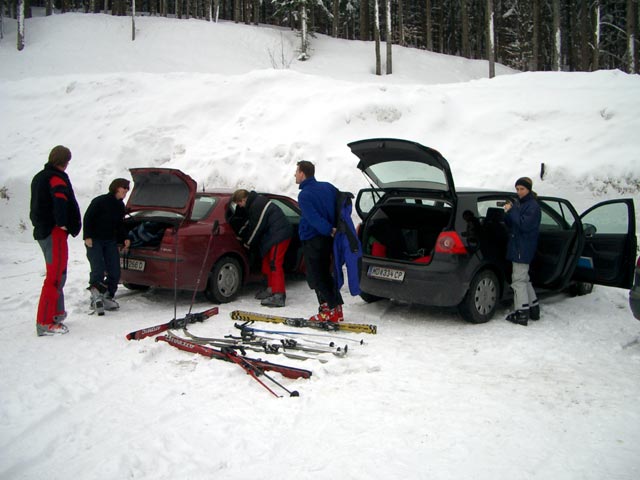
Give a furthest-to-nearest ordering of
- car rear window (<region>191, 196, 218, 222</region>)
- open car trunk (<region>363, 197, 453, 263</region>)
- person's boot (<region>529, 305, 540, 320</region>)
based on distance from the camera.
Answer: car rear window (<region>191, 196, 218, 222</region>) → open car trunk (<region>363, 197, 453, 263</region>) → person's boot (<region>529, 305, 540, 320</region>)

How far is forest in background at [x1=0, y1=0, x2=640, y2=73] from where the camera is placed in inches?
1119

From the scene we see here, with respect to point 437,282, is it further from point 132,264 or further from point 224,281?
point 132,264

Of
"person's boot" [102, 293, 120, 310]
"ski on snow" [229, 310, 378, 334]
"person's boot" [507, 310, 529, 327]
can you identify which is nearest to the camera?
"ski on snow" [229, 310, 378, 334]

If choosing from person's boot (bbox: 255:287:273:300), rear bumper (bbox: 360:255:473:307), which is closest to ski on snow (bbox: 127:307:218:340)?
person's boot (bbox: 255:287:273:300)

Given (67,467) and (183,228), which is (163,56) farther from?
(67,467)

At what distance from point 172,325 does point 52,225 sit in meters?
1.64

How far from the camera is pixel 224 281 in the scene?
23.6ft

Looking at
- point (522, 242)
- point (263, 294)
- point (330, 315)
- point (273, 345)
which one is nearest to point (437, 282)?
point (522, 242)

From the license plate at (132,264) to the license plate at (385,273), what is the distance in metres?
2.95

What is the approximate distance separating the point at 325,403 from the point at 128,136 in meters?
12.5

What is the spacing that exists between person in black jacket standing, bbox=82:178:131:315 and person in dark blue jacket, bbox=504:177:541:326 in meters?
4.79

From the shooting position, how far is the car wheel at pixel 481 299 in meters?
5.98

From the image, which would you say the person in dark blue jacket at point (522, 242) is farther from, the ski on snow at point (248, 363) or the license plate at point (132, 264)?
the license plate at point (132, 264)

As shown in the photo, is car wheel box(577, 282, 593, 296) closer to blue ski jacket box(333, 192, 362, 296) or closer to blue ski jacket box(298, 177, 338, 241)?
blue ski jacket box(333, 192, 362, 296)
